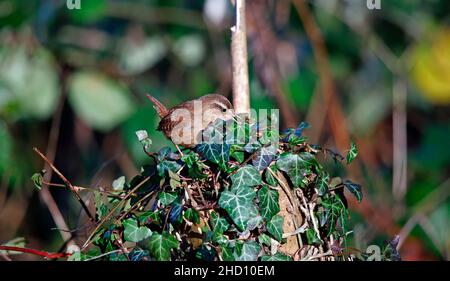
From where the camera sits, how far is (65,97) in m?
3.96

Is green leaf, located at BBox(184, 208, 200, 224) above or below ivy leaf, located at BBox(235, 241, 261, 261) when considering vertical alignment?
above

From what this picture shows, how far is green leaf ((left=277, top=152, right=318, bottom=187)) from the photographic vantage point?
5.48ft

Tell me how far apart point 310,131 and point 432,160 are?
2.37 ft

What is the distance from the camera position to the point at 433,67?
3684mm

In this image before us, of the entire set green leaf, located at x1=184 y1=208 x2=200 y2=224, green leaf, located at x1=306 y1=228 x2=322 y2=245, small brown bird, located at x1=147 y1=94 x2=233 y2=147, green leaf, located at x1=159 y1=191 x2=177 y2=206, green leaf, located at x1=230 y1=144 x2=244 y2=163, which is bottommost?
green leaf, located at x1=306 y1=228 x2=322 y2=245

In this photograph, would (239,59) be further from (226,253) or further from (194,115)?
(226,253)

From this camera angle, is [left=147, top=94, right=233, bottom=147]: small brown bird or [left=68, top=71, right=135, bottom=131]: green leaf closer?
[left=147, top=94, right=233, bottom=147]: small brown bird

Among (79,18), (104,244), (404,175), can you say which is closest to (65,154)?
(79,18)

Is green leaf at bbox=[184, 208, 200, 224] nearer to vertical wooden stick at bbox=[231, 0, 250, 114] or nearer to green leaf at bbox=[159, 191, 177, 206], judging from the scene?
green leaf at bbox=[159, 191, 177, 206]

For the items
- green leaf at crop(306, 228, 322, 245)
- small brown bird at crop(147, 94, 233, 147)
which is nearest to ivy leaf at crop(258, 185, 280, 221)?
green leaf at crop(306, 228, 322, 245)

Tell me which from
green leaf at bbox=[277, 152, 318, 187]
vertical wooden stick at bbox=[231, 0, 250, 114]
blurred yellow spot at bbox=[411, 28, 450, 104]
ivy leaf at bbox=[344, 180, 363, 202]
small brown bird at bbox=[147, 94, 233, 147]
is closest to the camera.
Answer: green leaf at bbox=[277, 152, 318, 187]

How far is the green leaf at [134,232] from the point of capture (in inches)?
64.5

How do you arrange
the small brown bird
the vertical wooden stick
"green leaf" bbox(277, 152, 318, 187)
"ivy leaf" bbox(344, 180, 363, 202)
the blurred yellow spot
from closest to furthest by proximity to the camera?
1. "green leaf" bbox(277, 152, 318, 187)
2. "ivy leaf" bbox(344, 180, 363, 202)
3. the vertical wooden stick
4. the small brown bird
5. the blurred yellow spot

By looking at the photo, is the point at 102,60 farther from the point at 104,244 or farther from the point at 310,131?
the point at 104,244
